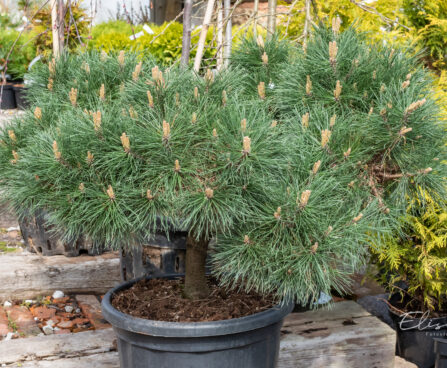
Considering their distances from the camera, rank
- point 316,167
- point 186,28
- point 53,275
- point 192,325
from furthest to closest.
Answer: point 53,275
point 186,28
point 192,325
point 316,167

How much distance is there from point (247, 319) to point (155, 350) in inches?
9.7

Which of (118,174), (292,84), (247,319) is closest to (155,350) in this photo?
(247,319)

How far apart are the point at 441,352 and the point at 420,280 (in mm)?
323

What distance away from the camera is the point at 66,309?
91.0 inches

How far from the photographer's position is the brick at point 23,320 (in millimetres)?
2088

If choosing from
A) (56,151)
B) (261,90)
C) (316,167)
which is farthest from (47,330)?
(316,167)

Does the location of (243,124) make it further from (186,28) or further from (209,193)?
(186,28)

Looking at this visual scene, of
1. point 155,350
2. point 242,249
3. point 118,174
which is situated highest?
point 118,174

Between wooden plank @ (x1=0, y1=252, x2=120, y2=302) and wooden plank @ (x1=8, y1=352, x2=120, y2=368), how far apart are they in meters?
0.72

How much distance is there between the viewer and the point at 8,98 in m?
4.78

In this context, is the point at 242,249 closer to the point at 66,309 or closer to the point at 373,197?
the point at 373,197

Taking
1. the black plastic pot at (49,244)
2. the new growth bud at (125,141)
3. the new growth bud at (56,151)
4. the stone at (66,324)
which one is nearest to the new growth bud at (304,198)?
the new growth bud at (125,141)

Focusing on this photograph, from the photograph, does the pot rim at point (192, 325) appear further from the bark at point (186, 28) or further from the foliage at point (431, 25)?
the foliage at point (431, 25)

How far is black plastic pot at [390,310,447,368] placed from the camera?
215 centimetres
